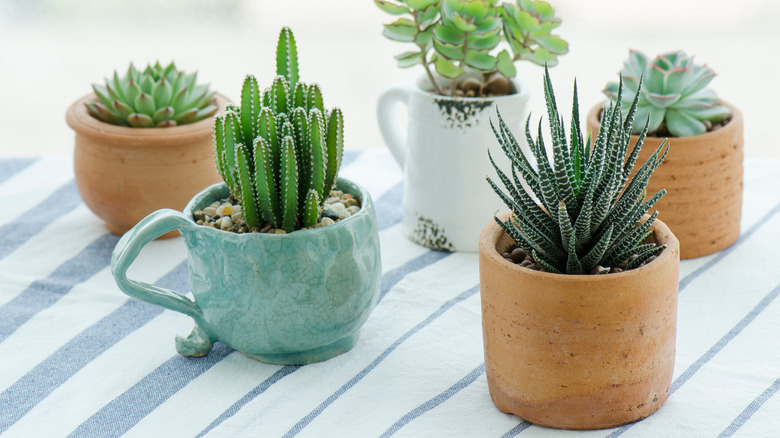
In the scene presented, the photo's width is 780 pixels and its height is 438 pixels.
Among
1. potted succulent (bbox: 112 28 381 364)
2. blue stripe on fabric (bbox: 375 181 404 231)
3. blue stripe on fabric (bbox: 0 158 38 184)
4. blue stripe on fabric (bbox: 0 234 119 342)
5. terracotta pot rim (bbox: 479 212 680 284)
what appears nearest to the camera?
terracotta pot rim (bbox: 479 212 680 284)

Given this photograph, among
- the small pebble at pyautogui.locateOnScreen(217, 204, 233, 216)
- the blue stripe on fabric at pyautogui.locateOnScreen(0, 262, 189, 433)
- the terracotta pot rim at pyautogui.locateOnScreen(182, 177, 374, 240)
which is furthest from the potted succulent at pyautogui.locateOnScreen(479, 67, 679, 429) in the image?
the blue stripe on fabric at pyautogui.locateOnScreen(0, 262, 189, 433)

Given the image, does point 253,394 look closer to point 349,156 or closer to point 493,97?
point 493,97

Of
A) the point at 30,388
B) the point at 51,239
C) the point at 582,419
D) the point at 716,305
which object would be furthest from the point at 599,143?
the point at 51,239

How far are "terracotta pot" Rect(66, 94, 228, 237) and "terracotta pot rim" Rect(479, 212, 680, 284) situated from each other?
0.42m

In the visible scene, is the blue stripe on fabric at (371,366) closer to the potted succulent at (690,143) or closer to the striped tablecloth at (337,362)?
the striped tablecloth at (337,362)

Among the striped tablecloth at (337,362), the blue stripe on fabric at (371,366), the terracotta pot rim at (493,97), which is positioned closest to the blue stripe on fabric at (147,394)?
the striped tablecloth at (337,362)

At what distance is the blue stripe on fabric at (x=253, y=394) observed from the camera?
2.46ft

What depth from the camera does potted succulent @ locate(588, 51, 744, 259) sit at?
95 centimetres

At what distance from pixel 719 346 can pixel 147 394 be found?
0.51m

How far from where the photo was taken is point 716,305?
2.97 ft

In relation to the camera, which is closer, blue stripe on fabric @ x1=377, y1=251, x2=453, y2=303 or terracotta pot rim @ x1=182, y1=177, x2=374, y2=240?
terracotta pot rim @ x1=182, y1=177, x2=374, y2=240

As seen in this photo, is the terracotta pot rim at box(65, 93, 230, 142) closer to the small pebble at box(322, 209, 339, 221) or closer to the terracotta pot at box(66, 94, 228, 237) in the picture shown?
the terracotta pot at box(66, 94, 228, 237)

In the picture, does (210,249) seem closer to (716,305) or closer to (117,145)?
(117,145)

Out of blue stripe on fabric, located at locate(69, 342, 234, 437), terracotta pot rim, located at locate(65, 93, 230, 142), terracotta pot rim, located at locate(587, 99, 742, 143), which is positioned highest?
terracotta pot rim, located at locate(65, 93, 230, 142)
